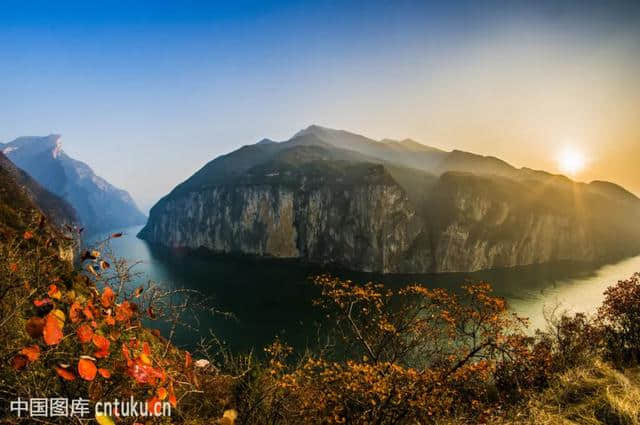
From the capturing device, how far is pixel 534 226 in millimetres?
115625

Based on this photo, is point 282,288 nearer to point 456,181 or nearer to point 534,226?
point 456,181

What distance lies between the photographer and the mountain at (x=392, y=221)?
10175 centimetres

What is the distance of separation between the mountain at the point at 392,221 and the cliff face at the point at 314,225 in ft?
1.31

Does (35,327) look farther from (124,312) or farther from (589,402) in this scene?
(589,402)

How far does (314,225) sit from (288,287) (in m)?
51.8

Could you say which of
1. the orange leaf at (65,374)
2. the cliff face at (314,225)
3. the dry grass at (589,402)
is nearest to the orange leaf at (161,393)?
the orange leaf at (65,374)

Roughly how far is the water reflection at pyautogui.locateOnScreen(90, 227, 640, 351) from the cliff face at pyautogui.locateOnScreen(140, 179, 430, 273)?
37.5 feet

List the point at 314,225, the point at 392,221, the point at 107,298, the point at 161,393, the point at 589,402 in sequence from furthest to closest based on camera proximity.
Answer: the point at 314,225 < the point at 392,221 < the point at 589,402 < the point at 107,298 < the point at 161,393

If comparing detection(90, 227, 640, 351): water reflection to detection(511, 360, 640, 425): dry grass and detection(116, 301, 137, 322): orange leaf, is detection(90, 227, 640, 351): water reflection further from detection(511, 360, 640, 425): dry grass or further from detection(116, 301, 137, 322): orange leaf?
detection(116, 301, 137, 322): orange leaf

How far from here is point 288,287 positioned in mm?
67062

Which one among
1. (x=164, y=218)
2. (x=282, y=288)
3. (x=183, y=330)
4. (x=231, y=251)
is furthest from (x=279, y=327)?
(x=164, y=218)

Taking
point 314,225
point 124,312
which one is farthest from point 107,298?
point 314,225

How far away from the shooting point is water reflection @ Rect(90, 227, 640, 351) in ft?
136

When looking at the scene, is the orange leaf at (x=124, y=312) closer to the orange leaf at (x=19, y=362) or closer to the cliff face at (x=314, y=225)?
the orange leaf at (x=19, y=362)
